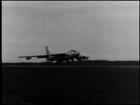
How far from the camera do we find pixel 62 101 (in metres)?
21.9

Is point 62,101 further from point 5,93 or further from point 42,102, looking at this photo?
point 5,93

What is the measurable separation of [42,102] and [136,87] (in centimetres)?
810

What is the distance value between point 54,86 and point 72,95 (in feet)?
13.5

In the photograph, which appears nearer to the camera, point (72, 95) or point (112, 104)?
point (112, 104)

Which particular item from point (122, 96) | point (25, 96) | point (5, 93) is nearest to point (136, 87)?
point (122, 96)

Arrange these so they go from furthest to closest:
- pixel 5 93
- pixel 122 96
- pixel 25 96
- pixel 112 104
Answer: pixel 5 93, pixel 25 96, pixel 122 96, pixel 112 104

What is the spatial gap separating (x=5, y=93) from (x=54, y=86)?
4483 mm

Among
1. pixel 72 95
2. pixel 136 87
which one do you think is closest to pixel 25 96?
pixel 72 95

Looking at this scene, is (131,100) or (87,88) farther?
(87,88)

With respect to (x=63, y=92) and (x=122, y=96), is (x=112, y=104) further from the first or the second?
(x=63, y=92)

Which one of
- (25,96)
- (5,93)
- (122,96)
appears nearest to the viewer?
(122,96)

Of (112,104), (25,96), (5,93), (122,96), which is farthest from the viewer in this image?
(5,93)

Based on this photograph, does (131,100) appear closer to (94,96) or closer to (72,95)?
(94,96)

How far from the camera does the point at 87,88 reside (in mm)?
25109
